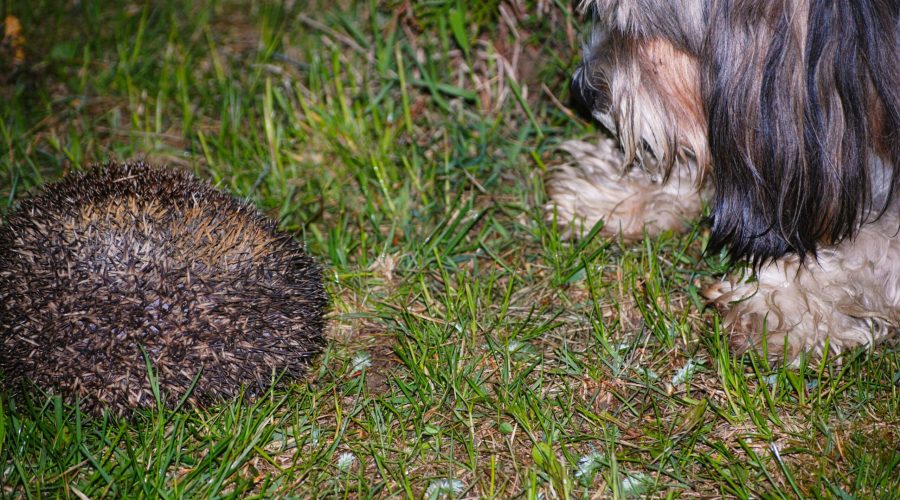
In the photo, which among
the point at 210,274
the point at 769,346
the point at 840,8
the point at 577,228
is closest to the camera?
the point at 840,8

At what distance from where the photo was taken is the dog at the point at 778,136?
279 cm

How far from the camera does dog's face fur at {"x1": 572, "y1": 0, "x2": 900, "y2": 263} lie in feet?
9.11

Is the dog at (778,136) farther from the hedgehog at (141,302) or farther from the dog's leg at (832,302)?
the hedgehog at (141,302)

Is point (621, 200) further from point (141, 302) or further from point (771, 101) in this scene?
point (141, 302)

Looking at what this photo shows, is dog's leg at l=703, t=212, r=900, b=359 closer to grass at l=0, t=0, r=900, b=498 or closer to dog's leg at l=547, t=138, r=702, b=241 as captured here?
grass at l=0, t=0, r=900, b=498

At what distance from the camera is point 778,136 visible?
2.88 metres

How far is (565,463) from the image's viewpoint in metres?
2.98

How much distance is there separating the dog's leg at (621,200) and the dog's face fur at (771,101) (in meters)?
0.61

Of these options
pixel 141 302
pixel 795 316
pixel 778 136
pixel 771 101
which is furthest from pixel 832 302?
pixel 141 302

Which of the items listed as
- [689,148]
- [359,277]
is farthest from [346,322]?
[689,148]

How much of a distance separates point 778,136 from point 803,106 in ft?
0.39

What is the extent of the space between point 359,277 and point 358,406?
2.43ft

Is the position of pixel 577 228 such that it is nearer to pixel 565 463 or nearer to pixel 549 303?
pixel 549 303

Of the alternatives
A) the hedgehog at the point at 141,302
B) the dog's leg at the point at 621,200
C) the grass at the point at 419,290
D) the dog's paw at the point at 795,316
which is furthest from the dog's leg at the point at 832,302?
the hedgehog at the point at 141,302
